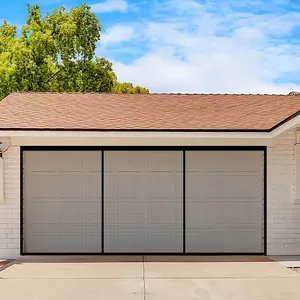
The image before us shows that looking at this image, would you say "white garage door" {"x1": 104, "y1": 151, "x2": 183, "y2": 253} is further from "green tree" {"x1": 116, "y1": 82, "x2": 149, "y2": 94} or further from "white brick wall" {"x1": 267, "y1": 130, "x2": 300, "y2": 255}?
"green tree" {"x1": 116, "y1": 82, "x2": 149, "y2": 94}

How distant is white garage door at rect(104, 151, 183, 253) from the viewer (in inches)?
459

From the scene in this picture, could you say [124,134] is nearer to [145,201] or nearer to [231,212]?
[145,201]

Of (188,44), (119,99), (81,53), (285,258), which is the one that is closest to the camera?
(285,258)

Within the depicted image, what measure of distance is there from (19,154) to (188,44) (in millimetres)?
15257

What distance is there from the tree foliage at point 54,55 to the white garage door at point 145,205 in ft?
57.0

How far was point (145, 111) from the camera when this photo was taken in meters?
12.8

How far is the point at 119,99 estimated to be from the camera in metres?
14.1

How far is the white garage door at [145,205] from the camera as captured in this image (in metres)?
11.6
